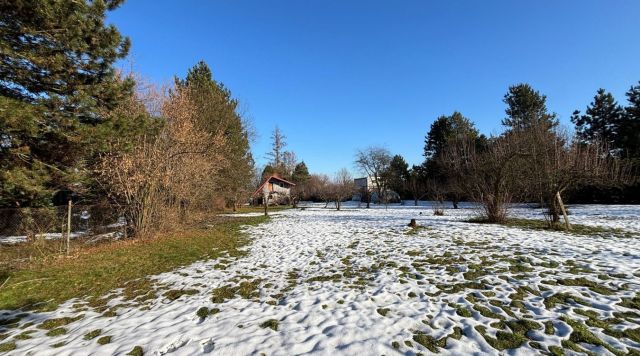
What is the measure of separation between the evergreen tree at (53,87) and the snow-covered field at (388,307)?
354 cm

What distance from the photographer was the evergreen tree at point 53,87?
19.6ft

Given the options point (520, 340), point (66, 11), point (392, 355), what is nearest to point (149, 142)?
point (66, 11)

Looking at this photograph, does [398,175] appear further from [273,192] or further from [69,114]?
[69,114]

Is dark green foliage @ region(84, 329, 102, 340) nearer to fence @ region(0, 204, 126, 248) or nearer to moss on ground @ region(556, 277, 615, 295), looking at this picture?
fence @ region(0, 204, 126, 248)

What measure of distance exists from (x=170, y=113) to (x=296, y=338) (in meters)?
11.7

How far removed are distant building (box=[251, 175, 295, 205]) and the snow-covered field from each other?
34930 millimetres

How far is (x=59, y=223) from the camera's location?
10.7 meters

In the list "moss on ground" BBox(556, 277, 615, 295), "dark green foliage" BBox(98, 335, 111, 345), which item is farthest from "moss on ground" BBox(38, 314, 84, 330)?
"moss on ground" BBox(556, 277, 615, 295)

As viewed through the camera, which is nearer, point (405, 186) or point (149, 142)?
point (149, 142)

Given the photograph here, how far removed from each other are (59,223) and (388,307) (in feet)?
38.8

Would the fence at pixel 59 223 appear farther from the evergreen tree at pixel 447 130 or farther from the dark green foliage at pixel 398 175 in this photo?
the dark green foliage at pixel 398 175

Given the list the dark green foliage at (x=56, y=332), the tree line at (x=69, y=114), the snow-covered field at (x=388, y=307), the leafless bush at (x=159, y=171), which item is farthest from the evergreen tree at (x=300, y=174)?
the dark green foliage at (x=56, y=332)

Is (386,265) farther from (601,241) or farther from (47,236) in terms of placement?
(47,236)

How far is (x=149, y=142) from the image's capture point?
11.3 meters
